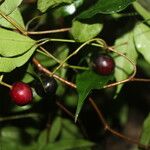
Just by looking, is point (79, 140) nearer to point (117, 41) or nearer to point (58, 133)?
point (58, 133)

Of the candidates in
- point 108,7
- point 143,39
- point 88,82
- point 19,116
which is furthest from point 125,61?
point 19,116

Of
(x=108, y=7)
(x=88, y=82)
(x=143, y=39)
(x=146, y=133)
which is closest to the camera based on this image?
(x=108, y=7)

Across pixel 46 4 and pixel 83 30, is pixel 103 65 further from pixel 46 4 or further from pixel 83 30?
pixel 46 4

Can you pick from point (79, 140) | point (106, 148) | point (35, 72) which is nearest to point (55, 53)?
point (35, 72)

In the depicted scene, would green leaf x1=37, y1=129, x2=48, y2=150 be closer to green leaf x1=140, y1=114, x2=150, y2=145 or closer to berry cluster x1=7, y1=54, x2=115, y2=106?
green leaf x1=140, y1=114, x2=150, y2=145

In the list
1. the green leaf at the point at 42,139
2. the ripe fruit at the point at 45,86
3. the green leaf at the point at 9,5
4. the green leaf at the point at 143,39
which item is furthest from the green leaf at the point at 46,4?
the green leaf at the point at 42,139

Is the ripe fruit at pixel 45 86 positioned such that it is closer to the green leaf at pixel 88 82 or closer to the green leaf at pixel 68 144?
the green leaf at pixel 88 82

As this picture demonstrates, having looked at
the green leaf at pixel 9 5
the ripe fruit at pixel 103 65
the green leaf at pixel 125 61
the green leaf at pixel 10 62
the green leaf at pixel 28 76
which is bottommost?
the green leaf at pixel 125 61
